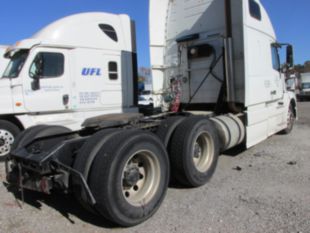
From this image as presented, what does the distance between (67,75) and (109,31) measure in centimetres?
167

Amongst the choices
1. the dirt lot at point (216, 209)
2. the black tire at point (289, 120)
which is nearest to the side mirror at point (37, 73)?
the dirt lot at point (216, 209)

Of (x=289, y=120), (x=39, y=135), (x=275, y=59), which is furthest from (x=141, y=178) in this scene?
(x=289, y=120)

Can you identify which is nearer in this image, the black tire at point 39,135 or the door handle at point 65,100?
the black tire at point 39,135

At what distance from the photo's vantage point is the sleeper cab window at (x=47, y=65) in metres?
7.10

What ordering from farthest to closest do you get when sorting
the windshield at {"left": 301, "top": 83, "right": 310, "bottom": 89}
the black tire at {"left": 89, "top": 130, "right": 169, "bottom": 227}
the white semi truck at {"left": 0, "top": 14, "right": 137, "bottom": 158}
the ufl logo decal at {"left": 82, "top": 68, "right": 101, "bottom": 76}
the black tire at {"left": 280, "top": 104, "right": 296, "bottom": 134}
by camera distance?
1. the windshield at {"left": 301, "top": 83, "right": 310, "bottom": 89}
2. the black tire at {"left": 280, "top": 104, "right": 296, "bottom": 134}
3. the ufl logo decal at {"left": 82, "top": 68, "right": 101, "bottom": 76}
4. the white semi truck at {"left": 0, "top": 14, "right": 137, "bottom": 158}
5. the black tire at {"left": 89, "top": 130, "right": 169, "bottom": 227}

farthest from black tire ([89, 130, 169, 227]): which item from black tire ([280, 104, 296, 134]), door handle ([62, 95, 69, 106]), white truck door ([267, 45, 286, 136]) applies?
black tire ([280, 104, 296, 134])

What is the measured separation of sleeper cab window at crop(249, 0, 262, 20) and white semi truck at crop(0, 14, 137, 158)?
327 cm

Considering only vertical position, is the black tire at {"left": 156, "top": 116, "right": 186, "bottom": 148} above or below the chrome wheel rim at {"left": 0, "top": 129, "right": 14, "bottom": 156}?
above

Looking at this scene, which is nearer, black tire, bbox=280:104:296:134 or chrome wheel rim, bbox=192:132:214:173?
chrome wheel rim, bbox=192:132:214:173

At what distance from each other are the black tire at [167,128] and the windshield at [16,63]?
3835mm

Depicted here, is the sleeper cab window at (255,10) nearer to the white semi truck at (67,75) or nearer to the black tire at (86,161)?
the white semi truck at (67,75)

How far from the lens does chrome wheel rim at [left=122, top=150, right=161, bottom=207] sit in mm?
3855

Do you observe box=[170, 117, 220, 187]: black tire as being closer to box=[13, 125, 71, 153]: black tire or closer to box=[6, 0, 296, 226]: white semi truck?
box=[6, 0, 296, 226]: white semi truck

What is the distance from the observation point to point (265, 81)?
748cm
